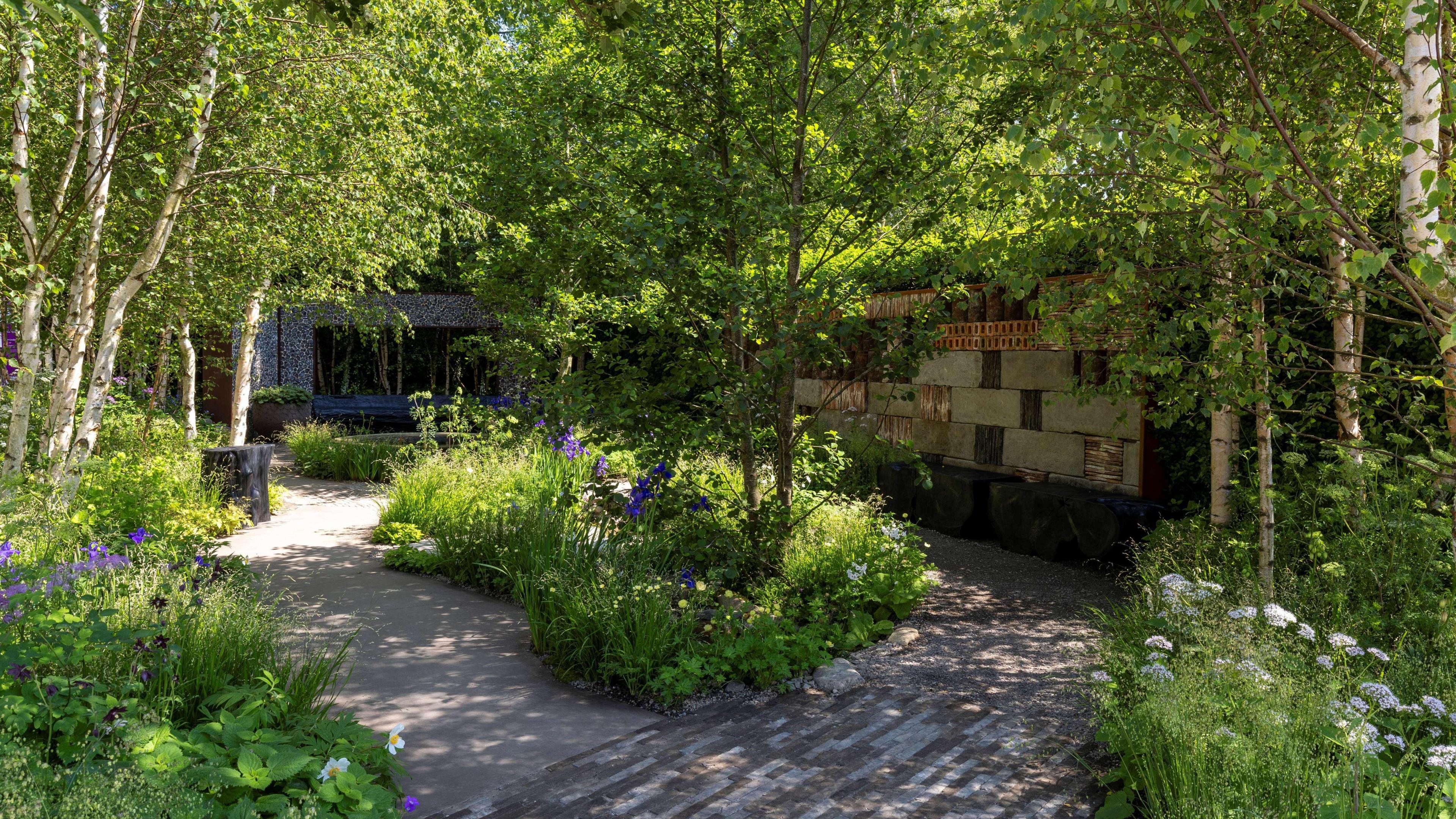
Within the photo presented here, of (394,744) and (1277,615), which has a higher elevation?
(1277,615)

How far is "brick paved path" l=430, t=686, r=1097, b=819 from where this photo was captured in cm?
305

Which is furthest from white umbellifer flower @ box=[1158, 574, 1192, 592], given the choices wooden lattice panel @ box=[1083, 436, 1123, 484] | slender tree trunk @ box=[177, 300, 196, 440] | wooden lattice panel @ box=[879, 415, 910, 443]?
slender tree trunk @ box=[177, 300, 196, 440]

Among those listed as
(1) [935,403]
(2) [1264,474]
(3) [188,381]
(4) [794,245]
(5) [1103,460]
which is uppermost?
(4) [794,245]

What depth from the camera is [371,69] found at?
23.0 feet

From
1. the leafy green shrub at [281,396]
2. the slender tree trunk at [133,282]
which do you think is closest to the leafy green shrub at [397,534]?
the slender tree trunk at [133,282]

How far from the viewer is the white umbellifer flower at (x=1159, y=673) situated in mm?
3207

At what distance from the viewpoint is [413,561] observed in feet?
20.5

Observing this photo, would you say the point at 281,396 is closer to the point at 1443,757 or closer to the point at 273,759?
the point at 273,759

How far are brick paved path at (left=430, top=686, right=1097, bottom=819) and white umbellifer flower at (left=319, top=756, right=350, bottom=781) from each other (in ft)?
1.50

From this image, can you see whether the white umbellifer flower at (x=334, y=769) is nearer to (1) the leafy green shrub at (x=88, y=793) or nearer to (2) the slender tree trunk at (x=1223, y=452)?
(1) the leafy green shrub at (x=88, y=793)

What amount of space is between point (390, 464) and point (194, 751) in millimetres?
5977

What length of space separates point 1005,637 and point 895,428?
4.78 m

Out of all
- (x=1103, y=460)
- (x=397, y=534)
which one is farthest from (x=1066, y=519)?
(x=397, y=534)

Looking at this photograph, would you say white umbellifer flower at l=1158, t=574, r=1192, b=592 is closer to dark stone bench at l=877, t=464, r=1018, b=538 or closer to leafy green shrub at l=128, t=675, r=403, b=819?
leafy green shrub at l=128, t=675, r=403, b=819
